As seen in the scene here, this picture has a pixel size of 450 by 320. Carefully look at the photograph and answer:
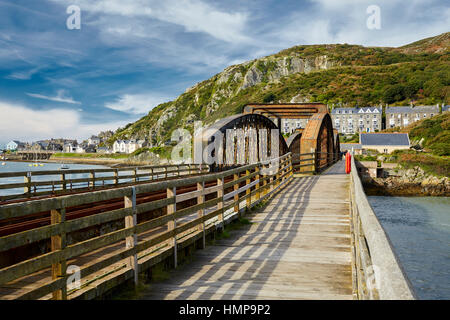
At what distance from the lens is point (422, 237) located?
81.9 feet

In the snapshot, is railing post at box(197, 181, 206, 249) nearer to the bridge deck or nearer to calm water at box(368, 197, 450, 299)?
the bridge deck

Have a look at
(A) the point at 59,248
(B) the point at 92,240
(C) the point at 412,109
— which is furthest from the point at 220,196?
(C) the point at 412,109

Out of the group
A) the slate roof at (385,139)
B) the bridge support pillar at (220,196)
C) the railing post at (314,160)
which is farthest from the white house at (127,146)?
the bridge support pillar at (220,196)

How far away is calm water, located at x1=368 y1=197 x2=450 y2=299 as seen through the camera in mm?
16219

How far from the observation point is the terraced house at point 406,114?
118 m

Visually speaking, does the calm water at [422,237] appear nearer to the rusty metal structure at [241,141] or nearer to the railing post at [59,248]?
the rusty metal structure at [241,141]

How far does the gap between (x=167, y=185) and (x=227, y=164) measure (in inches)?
421

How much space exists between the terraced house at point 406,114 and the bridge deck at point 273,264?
127 m

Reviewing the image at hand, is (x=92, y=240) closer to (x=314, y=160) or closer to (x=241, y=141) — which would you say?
(x=241, y=141)

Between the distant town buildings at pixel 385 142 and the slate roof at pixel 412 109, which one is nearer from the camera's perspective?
the distant town buildings at pixel 385 142

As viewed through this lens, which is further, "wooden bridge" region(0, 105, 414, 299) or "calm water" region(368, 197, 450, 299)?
"calm water" region(368, 197, 450, 299)

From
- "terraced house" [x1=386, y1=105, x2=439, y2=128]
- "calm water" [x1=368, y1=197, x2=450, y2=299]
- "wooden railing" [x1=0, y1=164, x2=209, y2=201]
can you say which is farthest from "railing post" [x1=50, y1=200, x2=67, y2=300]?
"terraced house" [x1=386, y1=105, x2=439, y2=128]

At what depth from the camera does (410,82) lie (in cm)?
14062

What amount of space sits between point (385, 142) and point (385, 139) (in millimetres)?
730
